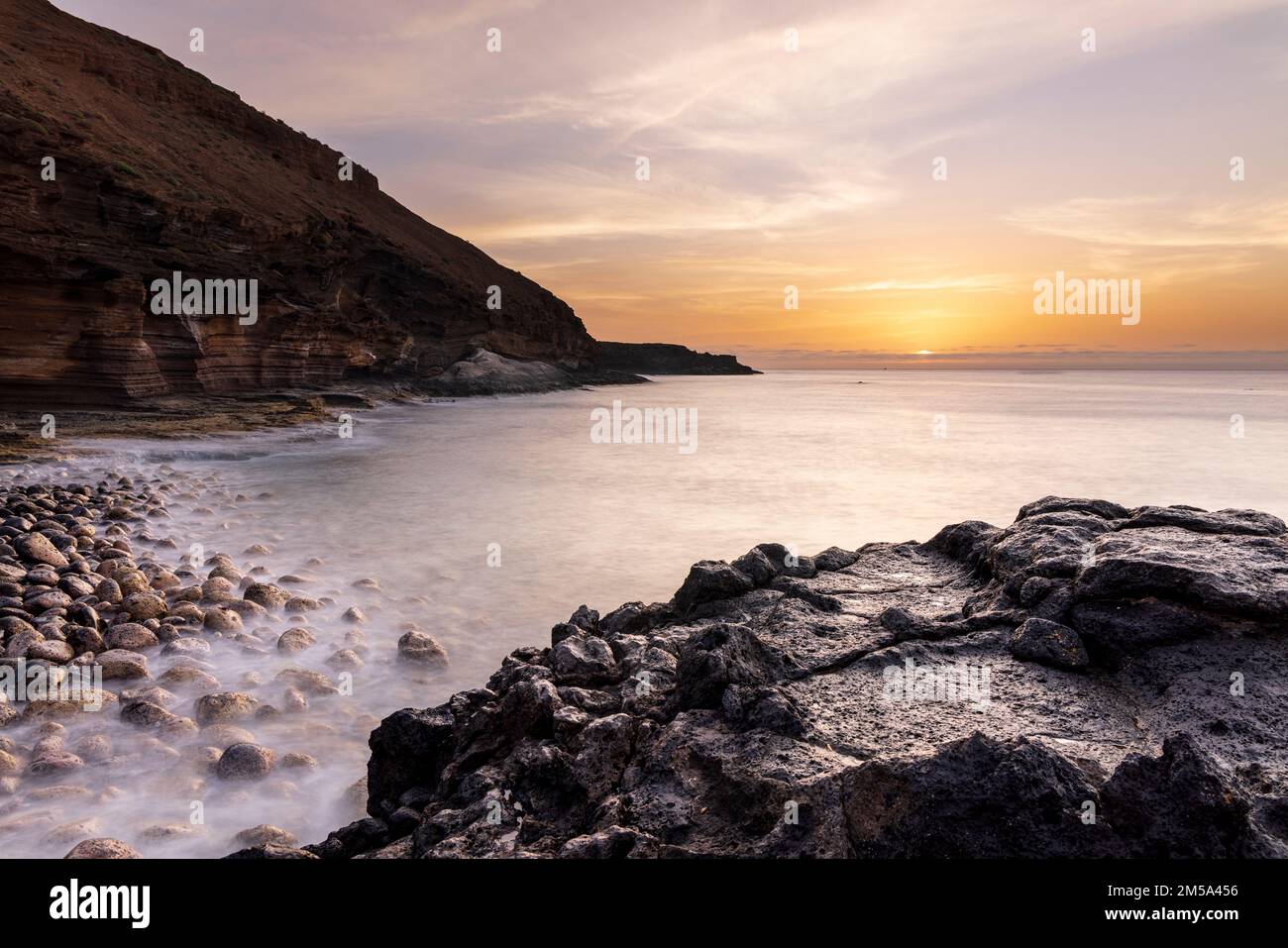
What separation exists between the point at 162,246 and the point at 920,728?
25.7 metres

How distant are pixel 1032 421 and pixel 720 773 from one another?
38.6 m

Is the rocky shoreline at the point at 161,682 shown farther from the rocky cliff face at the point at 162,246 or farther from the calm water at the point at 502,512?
the rocky cliff face at the point at 162,246

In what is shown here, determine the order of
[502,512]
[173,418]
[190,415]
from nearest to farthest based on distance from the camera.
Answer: [502,512] → [173,418] → [190,415]

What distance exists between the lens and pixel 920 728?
9.51ft

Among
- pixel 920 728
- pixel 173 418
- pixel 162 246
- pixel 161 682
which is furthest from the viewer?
pixel 162 246

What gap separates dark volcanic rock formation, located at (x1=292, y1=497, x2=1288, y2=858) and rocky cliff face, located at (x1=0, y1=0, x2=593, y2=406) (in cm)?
2005

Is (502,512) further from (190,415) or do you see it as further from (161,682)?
(190,415)

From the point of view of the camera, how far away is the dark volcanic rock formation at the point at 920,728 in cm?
215

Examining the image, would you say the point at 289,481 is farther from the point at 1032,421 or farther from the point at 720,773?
the point at 1032,421

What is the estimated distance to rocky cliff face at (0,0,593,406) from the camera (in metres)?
17.6

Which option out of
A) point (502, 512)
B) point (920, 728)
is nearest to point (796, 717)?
point (920, 728)

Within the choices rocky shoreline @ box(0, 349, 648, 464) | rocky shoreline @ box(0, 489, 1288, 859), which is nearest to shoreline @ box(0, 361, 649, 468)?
rocky shoreline @ box(0, 349, 648, 464)

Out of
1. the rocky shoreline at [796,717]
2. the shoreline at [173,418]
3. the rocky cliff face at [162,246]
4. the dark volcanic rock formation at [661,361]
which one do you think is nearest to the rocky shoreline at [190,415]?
the shoreline at [173,418]
